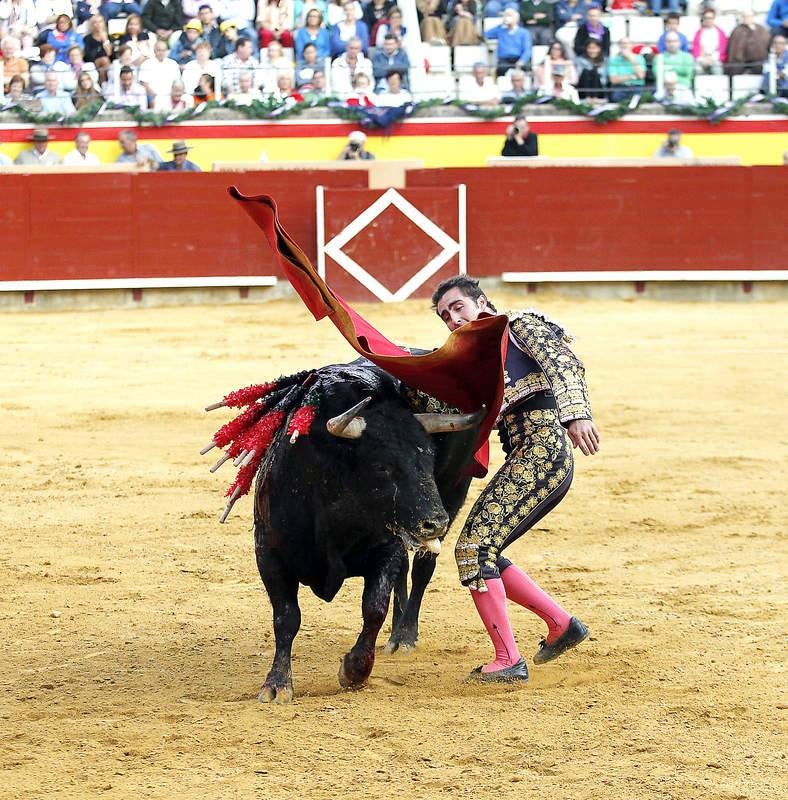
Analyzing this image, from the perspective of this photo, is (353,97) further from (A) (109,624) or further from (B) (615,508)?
(A) (109,624)

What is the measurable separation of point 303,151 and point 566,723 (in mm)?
11151

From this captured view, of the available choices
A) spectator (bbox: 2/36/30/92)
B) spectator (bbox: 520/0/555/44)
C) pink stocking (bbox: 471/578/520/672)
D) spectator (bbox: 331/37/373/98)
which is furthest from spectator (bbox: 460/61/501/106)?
pink stocking (bbox: 471/578/520/672)

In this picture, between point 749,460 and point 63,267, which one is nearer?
point 749,460

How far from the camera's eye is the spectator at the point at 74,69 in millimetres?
13367

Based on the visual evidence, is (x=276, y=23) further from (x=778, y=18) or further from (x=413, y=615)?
(x=413, y=615)

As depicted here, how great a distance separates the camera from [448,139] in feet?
46.1

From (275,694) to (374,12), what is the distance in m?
11.5

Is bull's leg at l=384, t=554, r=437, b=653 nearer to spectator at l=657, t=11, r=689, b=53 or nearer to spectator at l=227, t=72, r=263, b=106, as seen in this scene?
spectator at l=227, t=72, r=263, b=106

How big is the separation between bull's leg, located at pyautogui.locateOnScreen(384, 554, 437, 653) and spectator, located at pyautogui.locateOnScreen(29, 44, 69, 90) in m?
10.3

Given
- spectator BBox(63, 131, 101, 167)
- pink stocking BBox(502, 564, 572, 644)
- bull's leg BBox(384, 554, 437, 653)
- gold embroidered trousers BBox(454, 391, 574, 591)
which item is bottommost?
bull's leg BBox(384, 554, 437, 653)

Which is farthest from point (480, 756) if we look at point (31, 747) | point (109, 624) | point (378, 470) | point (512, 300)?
point (512, 300)

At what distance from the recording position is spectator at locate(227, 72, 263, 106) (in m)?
13.8

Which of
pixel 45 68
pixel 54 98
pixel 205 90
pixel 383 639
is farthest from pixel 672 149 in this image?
pixel 383 639

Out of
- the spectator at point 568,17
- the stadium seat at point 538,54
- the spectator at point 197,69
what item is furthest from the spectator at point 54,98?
the spectator at point 568,17
